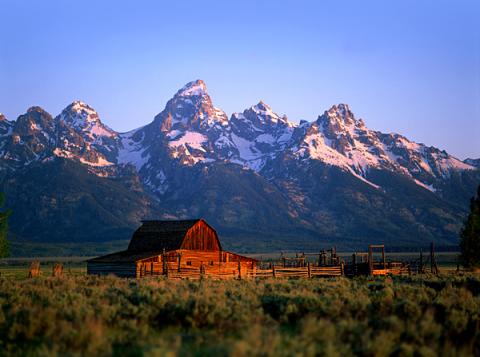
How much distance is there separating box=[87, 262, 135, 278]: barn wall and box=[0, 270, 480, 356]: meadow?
19766 mm

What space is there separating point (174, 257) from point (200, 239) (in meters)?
4.00

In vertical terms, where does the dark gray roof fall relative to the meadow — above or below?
above

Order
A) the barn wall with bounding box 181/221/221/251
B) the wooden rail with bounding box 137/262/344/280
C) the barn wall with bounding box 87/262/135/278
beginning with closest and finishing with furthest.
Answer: the wooden rail with bounding box 137/262/344/280 < the barn wall with bounding box 87/262/135/278 < the barn wall with bounding box 181/221/221/251

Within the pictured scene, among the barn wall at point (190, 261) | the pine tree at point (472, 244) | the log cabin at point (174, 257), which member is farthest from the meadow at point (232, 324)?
the pine tree at point (472, 244)

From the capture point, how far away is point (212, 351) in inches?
549

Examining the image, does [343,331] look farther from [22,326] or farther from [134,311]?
[22,326]

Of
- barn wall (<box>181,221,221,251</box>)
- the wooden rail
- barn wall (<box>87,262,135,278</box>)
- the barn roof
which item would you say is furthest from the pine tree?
barn wall (<box>87,262,135,278</box>)

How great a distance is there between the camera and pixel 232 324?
1806 cm

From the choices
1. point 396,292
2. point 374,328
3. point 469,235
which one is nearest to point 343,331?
point 374,328

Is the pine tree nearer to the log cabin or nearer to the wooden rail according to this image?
the wooden rail

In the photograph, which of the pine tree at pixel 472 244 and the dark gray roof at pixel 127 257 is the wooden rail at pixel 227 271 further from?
the pine tree at pixel 472 244

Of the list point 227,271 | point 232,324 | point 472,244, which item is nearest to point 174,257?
point 227,271

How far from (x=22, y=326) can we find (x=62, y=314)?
4.69ft

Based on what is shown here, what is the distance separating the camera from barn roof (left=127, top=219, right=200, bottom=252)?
50.0m
